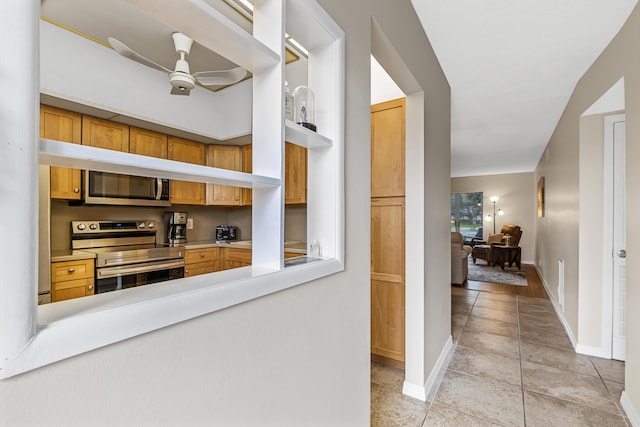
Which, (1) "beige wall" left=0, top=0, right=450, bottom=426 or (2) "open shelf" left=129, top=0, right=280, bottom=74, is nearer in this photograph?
(1) "beige wall" left=0, top=0, right=450, bottom=426

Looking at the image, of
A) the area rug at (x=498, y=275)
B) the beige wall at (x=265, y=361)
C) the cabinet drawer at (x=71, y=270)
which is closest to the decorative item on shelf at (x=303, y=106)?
the beige wall at (x=265, y=361)

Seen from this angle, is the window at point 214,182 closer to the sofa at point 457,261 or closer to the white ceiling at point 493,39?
the white ceiling at point 493,39

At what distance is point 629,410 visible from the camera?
187 centimetres

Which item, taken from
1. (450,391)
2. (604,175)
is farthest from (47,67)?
(604,175)

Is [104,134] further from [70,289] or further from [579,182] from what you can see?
[579,182]

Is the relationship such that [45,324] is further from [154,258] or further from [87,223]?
[87,223]

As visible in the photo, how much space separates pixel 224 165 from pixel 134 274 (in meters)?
1.62

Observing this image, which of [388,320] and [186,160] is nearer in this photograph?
[388,320]

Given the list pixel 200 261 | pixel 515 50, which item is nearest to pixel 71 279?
pixel 200 261

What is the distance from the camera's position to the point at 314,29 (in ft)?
3.31

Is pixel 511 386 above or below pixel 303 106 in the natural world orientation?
below

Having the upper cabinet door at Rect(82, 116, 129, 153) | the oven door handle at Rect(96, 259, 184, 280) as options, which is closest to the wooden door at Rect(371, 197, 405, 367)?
the oven door handle at Rect(96, 259, 184, 280)

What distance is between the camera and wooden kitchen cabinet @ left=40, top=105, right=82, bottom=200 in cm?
251

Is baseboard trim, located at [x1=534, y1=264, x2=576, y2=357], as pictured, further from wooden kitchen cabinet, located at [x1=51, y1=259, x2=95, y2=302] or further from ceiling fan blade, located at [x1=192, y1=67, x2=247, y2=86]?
wooden kitchen cabinet, located at [x1=51, y1=259, x2=95, y2=302]
